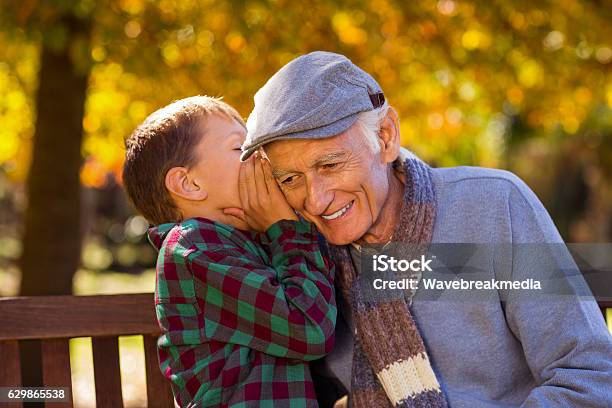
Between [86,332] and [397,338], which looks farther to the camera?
[86,332]

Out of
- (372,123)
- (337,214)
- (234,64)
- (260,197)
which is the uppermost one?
(234,64)

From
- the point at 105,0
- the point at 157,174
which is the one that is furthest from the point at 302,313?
the point at 105,0

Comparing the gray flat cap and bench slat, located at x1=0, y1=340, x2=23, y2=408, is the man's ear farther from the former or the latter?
bench slat, located at x1=0, y1=340, x2=23, y2=408

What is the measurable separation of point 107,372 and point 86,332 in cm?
16

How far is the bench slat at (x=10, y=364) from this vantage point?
2936mm

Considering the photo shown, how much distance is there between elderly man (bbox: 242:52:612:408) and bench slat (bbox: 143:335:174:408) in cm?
70

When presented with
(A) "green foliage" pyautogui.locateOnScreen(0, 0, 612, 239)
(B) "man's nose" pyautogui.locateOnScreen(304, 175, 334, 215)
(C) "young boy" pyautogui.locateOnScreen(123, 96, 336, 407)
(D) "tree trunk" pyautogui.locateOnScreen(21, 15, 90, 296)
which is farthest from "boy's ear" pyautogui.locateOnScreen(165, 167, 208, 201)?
(D) "tree trunk" pyautogui.locateOnScreen(21, 15, 90, 296)

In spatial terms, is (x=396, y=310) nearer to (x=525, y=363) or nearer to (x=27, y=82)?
(x=525, y=363)

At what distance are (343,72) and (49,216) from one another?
420cm

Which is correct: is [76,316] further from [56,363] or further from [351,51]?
[351,51]

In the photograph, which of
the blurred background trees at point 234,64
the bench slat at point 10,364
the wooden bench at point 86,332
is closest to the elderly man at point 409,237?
the wooden bench at point 86,332

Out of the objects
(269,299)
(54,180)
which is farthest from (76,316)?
(54,180)

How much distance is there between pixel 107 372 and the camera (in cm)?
301

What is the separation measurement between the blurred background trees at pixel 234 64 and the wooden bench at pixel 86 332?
2.29 m
